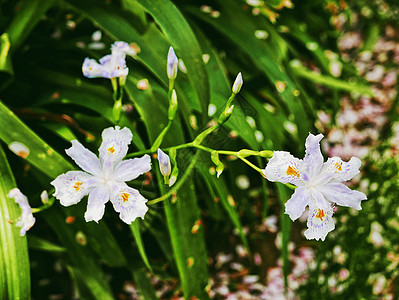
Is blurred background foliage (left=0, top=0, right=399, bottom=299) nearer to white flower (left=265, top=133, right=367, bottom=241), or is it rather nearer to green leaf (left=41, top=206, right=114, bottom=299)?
green leaf (left=41, top=206, right=114, bottom=299)

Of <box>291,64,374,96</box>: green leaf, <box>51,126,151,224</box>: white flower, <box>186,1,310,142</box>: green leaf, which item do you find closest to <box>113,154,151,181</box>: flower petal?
<box>51,126,151,224</box>: white flower

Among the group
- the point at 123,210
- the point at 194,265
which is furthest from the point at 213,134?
the point at 194,265

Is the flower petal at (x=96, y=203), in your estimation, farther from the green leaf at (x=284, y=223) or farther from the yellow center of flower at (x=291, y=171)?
the green leaf at (x=284, y=223)

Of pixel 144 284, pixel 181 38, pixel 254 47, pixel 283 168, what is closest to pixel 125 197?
pixel 283 168

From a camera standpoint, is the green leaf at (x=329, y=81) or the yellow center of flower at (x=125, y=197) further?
the green leaf at (x=329, y=81)

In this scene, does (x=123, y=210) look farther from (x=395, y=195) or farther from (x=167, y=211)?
(x=395, y=195)

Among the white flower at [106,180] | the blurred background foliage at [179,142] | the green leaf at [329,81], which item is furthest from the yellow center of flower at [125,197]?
the green leaf at [329,81]

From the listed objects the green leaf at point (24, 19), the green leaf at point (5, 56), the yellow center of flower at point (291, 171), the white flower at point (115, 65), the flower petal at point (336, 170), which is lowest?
the yellow center of flower at point (291, 171)
